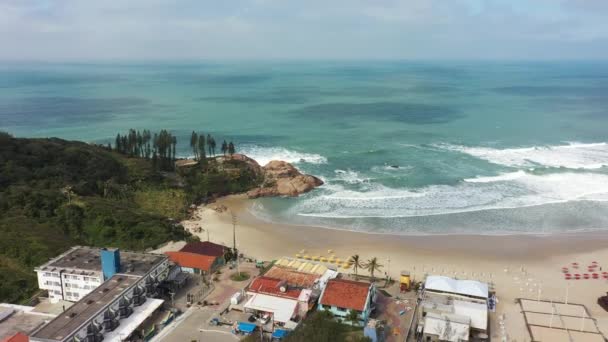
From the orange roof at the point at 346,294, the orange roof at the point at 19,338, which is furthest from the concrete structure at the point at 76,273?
the orange roof at the point at 346,294

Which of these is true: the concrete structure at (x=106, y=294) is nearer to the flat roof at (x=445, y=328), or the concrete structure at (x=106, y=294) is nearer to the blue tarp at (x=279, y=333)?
the blue tarp at (x=279, y=333)

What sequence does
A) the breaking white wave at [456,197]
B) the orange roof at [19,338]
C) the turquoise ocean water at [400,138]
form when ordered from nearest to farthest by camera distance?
the orange roof at [19,338] → the turquoise ocean water at [400,138] → the breaking white wave at [456,197]

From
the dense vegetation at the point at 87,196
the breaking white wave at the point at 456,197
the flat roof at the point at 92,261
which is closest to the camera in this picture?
the flat roof at the point at 92,261

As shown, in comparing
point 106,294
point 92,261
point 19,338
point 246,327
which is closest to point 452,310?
point 246,327

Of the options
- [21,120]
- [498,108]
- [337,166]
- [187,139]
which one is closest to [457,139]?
[337,166]

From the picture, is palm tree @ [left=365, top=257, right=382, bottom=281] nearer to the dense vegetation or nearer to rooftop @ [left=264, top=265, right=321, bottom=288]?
rooftop @ [left=264, top=265, right=321, bottom=288]

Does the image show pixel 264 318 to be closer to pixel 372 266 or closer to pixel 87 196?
pixel 372 266
